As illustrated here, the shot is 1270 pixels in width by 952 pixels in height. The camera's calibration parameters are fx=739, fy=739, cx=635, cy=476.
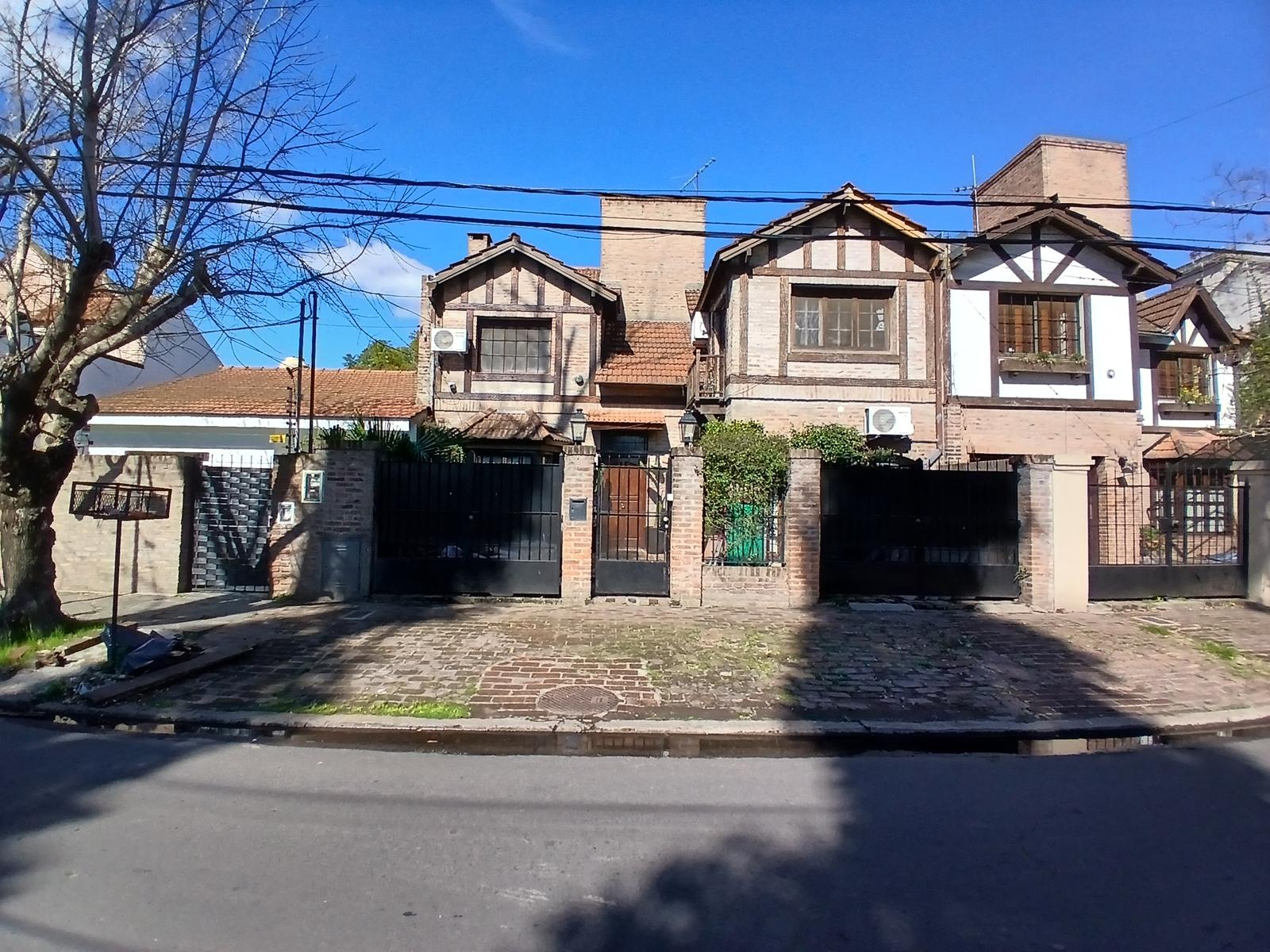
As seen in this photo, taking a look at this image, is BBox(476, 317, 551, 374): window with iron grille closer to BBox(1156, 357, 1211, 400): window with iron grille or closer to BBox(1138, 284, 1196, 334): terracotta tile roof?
BBox(1138, 284, 1196, 334): terracotta tile roof

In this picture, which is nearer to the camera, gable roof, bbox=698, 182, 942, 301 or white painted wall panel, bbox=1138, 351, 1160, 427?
gable roof, bbox=698, 182, 942, 301

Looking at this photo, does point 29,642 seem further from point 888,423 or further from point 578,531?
point 888,423

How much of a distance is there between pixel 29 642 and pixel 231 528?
142 inches

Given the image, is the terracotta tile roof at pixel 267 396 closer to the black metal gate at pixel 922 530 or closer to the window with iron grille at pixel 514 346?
the window with iron grille at pixel 514 346

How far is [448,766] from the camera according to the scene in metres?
4.93

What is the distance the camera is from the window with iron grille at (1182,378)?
63.0ft

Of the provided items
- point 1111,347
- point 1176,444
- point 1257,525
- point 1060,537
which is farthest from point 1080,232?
point 1060,537

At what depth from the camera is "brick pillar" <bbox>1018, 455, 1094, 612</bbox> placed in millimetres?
10297

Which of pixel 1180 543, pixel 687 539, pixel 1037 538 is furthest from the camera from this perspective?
pixel 1180 543

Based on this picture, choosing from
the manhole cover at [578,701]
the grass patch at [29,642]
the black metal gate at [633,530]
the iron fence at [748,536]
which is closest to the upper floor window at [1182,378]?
the iron fence at [748,536]

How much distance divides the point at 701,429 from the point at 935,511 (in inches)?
248

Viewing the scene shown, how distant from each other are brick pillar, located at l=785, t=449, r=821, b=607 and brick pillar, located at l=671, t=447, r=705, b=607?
127 cm

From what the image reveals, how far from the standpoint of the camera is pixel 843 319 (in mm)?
15844

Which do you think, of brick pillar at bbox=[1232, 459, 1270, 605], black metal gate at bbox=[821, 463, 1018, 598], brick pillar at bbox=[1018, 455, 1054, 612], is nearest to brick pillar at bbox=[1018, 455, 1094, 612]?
brick pillar at bbox=[1018, 455, 1054, 612]
